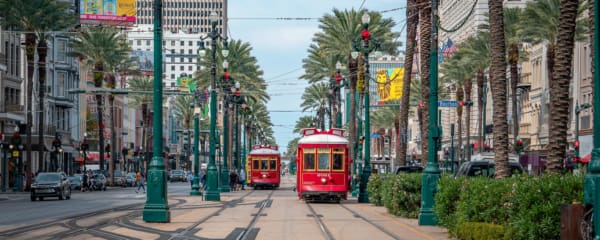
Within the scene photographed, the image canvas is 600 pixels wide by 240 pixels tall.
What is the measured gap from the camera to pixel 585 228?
14.6 meters

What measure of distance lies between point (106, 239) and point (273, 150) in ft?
181

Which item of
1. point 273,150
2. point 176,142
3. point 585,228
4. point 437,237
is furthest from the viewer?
point 176,142

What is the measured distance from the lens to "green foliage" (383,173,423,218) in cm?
3228

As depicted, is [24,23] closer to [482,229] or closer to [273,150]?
[273,150]

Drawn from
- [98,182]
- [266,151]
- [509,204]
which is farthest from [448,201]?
[98,182]

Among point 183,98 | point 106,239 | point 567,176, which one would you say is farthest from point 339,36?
point 183,98

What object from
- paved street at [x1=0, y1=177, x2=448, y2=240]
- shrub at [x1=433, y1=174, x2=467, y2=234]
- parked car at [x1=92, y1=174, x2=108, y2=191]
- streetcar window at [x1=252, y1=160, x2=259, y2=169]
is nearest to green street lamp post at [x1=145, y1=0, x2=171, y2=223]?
paved street at [x1=0, y1=177, x2=448, y2=240]

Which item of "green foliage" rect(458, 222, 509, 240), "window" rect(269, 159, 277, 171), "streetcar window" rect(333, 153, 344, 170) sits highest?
"streetcar window" rect(333, 153, 344, 170)

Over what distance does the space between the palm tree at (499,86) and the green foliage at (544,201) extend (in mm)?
9920

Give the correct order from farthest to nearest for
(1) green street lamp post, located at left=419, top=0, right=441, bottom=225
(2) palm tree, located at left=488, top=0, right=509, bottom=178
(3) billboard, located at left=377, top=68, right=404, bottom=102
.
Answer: (3) billboard, located at left=377, top=68, right=404, bottom=102 → (1) green street lamp post, located at left=419, top=0, right=441, bottom=225 → (2) palm tree, located at left=488, top=0, right=509, bottom=178

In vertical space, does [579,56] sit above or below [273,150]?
above

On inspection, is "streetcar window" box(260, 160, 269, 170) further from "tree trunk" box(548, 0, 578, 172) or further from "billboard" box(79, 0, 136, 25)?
"tree trunk" box(548, 0, 578, 172)

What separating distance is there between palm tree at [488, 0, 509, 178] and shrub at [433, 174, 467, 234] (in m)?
2.69

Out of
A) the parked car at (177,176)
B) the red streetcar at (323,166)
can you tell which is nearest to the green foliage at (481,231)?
the red streetcar at (323,166)
